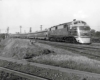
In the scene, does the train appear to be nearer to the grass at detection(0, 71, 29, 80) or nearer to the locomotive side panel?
the locomotive side panel

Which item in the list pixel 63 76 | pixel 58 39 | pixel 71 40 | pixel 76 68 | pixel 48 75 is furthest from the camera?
pixel 58 39

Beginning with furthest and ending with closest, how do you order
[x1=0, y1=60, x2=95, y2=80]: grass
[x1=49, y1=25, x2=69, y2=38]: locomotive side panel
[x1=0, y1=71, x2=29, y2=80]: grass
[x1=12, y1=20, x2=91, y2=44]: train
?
[x1=49, y1=25, x2=69, y2=38]: locomotive side panel < [x1=12, y1=20, x2=91, y2=44]: train < [x1=0, y1=71, x2=29, y2=80]: grass < [x1=0, y1=60, x2=95, y2=80]: grass

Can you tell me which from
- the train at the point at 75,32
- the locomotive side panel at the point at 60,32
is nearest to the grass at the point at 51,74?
the train at the point at 75,32

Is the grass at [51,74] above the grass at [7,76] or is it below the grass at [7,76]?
above

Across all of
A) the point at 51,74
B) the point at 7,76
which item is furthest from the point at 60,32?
the point at 51,74

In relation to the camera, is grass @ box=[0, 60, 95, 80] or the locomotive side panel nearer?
grass @ box=[0, 60, 95, 80]

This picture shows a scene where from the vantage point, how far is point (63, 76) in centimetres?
862

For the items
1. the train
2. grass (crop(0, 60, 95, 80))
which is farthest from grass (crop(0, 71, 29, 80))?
the train

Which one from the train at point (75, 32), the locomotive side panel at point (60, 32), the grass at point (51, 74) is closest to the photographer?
the grass at point (51, 74)

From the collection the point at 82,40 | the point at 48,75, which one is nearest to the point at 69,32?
the point at 82,40

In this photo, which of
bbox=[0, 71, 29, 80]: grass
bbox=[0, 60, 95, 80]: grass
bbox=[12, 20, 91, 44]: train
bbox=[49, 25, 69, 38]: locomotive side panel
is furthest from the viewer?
bbox=[49, 25, 69, 38]: locomotive side panel

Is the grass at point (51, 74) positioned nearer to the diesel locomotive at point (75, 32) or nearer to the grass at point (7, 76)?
the grass at point (7, 76)

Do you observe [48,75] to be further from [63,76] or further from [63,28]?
[63,28]

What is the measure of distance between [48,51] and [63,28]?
11514 millimetres
